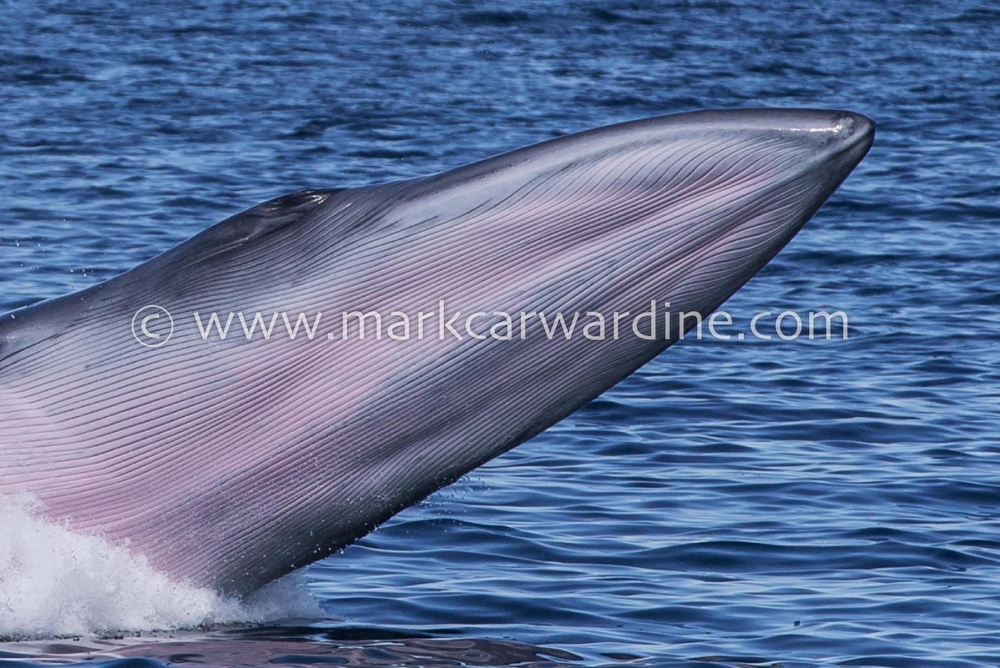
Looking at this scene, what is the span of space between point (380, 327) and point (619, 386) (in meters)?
12.5

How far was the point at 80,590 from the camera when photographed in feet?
33.2

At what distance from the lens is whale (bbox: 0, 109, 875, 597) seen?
8734 millimetres

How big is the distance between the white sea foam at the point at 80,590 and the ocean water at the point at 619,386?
0.03m

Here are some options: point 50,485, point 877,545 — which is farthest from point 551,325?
point 877,545

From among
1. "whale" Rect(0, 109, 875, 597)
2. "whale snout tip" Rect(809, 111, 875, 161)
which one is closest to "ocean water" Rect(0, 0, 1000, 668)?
"whale" Rect(0, 109, 875, 597)

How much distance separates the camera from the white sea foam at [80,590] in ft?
31.3

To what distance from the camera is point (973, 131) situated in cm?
4269

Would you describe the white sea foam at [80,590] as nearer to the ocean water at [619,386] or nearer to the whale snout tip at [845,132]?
the ocean water at [619,386]

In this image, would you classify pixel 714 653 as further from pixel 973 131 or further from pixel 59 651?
pixel 973 131

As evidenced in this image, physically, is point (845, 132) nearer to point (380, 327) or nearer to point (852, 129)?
point (852, 129)

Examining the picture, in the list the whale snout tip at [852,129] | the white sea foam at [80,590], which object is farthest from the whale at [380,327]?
the white sea foam at [80,590]

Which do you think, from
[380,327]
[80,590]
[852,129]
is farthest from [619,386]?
[852,129]

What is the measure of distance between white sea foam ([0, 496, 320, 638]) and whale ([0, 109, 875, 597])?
14 cm

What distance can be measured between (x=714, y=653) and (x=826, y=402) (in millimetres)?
9765
